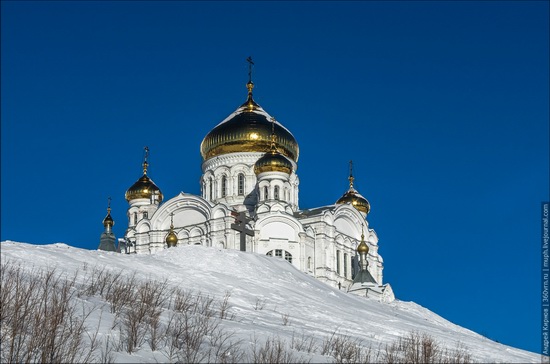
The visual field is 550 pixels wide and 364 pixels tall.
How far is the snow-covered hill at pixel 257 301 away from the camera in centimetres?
915

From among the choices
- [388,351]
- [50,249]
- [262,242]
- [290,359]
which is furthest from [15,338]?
[262,242]

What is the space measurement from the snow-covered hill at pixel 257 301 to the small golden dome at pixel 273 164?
61.1ft

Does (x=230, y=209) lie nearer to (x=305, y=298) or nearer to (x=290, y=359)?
(x=305, y=298)

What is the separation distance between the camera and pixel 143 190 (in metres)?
40.1

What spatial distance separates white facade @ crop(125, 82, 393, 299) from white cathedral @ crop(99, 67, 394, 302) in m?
0.04

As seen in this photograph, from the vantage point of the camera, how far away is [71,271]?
39.3 feet

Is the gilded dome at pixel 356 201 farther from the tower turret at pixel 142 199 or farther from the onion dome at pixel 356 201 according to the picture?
the tower turret at pixel 142 199

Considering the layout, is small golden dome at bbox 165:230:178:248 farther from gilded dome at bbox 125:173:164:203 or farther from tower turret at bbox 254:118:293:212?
gilded dome at bbox 125:173:164:203

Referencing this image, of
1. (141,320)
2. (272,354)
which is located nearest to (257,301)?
(141,320)

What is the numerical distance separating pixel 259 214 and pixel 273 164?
6.80 feet

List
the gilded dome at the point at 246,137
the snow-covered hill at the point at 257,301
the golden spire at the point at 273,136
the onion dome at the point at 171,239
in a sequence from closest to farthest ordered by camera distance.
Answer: the snow-covered hill at the point at 257,301
the onion dome at the point at 171,239
the golden spire at the point at 273,136
the gilded dome at the point at 246,137

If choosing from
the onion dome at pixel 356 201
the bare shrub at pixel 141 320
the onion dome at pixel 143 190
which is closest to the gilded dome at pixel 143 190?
the onion dome at pixel 143 190

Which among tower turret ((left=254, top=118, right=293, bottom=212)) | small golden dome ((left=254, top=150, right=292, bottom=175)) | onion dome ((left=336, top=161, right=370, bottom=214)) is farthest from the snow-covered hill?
onion dome ((left=336, top=161, right=370, bottom=214))

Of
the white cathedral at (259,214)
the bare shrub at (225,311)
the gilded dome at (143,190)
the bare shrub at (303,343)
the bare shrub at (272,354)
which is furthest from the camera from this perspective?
the gilded dome at (143,190)
